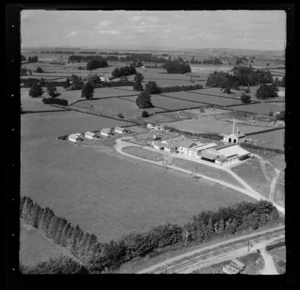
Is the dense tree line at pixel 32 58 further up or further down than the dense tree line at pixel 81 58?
further down

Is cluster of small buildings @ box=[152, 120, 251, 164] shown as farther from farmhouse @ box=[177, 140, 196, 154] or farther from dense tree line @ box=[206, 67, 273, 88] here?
dense tree line @ box=[206, 67, 273, 88]

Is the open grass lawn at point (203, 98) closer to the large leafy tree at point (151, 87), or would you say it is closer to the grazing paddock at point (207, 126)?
the grazing paddock at point (207, 126)

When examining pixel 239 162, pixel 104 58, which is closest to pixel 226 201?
pixel 239 162

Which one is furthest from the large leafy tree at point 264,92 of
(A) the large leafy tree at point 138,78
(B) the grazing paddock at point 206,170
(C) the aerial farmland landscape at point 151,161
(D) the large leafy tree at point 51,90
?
(D) the large leafy tree at point 51,90

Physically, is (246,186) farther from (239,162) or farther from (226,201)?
(239,162)

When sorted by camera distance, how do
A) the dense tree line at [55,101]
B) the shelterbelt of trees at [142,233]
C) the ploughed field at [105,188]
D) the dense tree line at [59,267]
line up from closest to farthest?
the dense tree line at [59,267], the shelterbelt of trees at [142,233], the ploughed field at [105,188], the dense tree line at [55,101]

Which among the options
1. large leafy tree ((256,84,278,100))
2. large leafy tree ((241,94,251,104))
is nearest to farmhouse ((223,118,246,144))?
large leafy tree ((256,84,278,100))
